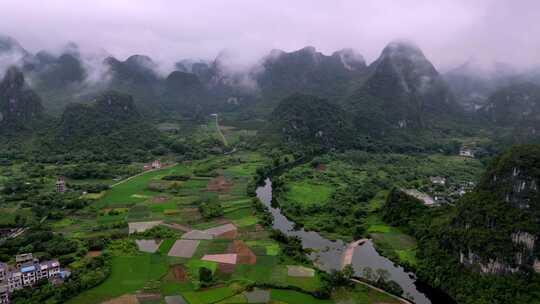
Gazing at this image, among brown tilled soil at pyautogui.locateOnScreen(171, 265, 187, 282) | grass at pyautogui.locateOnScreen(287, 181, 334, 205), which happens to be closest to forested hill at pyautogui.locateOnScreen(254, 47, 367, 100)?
grass at pyautogui.locateOnScreen(287, 181, 334, 205)

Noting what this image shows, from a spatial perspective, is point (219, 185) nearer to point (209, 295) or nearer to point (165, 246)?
point (165, 246)

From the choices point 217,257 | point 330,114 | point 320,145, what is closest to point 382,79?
point 330,114

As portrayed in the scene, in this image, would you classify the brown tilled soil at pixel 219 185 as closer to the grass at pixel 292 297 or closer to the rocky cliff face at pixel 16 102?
the grass at pixel 292 297

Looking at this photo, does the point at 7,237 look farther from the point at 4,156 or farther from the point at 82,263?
the point at 4,156

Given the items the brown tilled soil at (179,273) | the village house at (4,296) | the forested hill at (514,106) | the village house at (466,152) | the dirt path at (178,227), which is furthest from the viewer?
the forested hill at (514,106)

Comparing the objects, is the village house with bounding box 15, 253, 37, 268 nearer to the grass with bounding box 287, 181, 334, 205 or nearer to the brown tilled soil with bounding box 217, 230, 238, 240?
the brown tilled soil with bounding box 217, 230, 238, 240

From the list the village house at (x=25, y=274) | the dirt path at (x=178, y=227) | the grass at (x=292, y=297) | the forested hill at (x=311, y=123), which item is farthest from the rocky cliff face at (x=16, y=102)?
the grass at (x=292, y=297)
